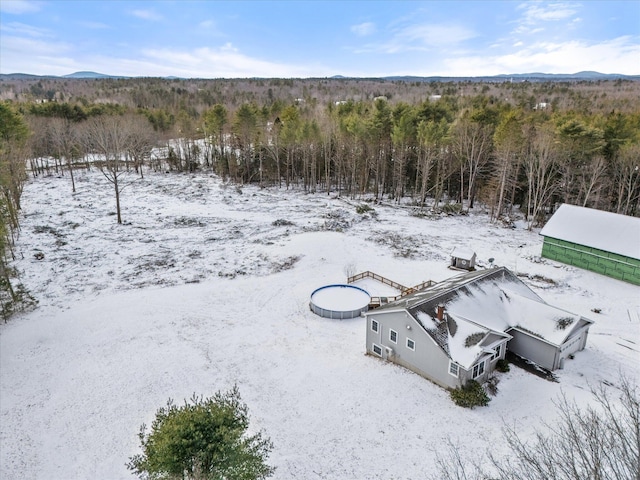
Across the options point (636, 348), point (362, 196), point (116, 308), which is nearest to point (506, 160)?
point (362, 196)

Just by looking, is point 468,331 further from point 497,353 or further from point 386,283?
point 386,283

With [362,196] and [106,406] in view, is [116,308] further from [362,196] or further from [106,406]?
[362,196]

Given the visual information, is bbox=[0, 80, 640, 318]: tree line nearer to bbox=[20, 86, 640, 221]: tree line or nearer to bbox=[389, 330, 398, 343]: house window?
bbox=[20, 86, 640, 221]: tree line

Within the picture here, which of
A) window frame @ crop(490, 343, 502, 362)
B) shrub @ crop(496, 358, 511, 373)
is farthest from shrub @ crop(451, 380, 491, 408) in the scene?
shrub @ crop(496, 358, 511, 373)

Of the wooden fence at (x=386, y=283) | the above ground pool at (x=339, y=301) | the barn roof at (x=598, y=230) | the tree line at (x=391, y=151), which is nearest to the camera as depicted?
the above ground pool at (x=339, y=301)

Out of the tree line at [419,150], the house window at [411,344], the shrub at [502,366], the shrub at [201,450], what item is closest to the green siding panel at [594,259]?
the tree line at [419,150]

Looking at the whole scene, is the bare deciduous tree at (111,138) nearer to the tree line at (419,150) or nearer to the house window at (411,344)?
the tree line at (419,150)
